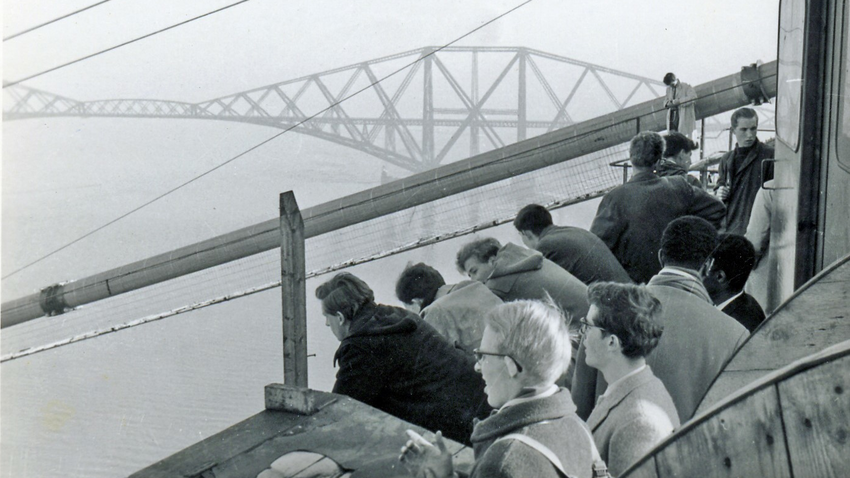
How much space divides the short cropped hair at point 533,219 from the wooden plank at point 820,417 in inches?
125

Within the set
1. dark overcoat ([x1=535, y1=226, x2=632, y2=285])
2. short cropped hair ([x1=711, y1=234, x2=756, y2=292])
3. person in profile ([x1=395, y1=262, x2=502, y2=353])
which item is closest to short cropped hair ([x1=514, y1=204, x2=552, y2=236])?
dark overcoat ([x1=535, y1=226, x2=632, y2=285])

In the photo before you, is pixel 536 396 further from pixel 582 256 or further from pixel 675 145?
pixel 675 145

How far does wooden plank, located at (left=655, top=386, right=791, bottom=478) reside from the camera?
1090mm

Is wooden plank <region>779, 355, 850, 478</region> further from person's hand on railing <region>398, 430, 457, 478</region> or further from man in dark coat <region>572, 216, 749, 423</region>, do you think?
man in dark coat <region>572, 216, 749, 423</region>

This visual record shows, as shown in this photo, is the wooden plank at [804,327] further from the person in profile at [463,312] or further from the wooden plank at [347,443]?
A: the person in profile at [463,312]

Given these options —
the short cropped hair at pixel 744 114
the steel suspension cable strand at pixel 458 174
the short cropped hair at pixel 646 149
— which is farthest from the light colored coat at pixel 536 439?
the steel suspension cable strand at pixel 458 174

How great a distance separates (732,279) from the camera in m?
3.11

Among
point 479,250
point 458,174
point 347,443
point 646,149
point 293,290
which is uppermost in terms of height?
point 458,174

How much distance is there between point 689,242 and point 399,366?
1.06 metres

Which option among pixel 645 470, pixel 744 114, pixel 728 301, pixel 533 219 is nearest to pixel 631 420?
pixel 645 470

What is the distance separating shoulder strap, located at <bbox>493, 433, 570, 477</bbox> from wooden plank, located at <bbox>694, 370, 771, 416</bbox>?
0.61 m

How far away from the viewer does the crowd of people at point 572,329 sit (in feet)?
5.86

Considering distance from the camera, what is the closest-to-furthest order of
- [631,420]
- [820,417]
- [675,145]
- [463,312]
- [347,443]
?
[820,417] → [631,420] → [347,443] → [463,312] → [675,145]

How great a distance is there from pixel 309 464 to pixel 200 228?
1865 cm
